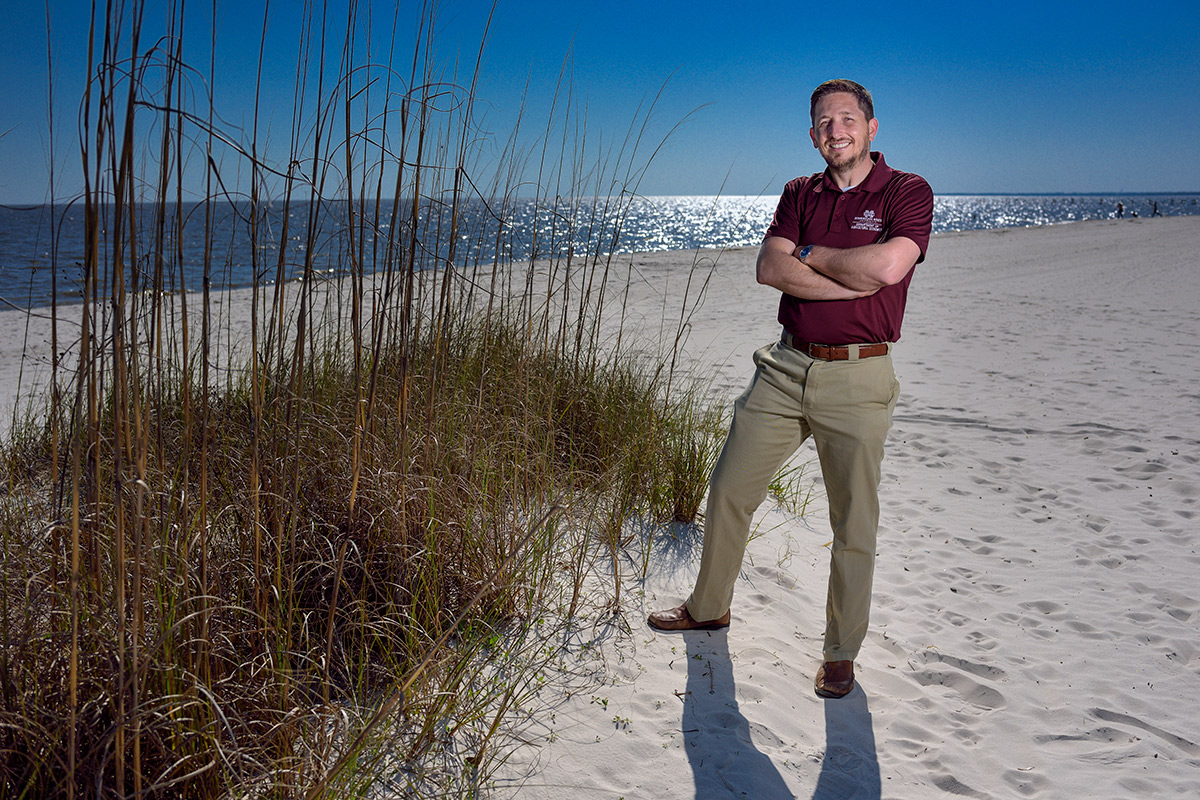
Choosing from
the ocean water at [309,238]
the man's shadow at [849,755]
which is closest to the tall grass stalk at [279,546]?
the ocean water at [309,238]

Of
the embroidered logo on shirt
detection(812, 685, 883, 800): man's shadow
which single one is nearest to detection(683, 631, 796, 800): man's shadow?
detection(812, 685, 883, 800): man's shadow

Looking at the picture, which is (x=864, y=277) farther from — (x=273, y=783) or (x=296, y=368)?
(x=273, y=783)

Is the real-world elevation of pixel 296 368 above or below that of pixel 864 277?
below

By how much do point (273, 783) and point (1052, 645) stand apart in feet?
7.98

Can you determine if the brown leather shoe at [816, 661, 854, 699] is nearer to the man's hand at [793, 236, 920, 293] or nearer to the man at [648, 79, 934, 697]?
the man at [648, 79, 934, 697]

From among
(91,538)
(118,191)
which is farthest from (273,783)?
(118,191)

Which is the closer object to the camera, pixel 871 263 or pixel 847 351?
pixel 871 263

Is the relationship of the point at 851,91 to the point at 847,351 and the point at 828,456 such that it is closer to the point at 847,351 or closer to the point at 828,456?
the point at 847,351

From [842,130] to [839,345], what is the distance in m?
0.60

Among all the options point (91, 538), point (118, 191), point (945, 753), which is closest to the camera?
point (118, 191)

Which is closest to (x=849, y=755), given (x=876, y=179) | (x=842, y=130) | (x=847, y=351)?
(x=847, y=351)

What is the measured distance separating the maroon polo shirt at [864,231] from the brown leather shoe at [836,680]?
963 millimetres

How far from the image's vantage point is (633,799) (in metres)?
1.69

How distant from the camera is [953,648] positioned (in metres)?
2.46
